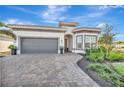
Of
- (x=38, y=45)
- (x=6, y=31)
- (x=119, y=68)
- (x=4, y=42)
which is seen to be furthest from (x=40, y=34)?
(x=119, y=68)

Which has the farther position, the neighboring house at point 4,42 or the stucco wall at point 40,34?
the stucco wall at point 40,34

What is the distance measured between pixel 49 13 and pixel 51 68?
434cm

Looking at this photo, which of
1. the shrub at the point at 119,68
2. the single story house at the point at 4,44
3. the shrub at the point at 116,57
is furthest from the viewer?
the single story house at the point at 4,44

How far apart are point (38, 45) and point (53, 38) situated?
163 cm

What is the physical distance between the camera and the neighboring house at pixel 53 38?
12.7 metres

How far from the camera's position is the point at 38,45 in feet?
42.6

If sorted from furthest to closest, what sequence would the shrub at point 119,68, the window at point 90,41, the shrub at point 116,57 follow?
the window at point 90,41 → the shrub at point 116,57 → the shrub at point 119,68

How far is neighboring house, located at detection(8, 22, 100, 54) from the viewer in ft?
41.7

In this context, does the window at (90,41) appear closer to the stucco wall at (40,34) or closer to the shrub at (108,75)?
the stucco wall at (40,34)

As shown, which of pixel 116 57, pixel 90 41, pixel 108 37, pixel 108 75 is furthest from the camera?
pixel 90 41

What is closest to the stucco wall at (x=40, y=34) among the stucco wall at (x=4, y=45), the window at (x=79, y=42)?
the stucco wall at (x=4, y=45)

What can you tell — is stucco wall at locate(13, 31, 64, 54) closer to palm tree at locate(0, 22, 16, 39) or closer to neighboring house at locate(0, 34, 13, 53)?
palm tree at locate(0, 22, 16, 39)

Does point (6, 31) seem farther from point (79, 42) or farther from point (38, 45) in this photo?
point (79, 42)

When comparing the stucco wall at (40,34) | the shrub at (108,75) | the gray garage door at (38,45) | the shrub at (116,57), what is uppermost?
the stucco wall at (40,34)
